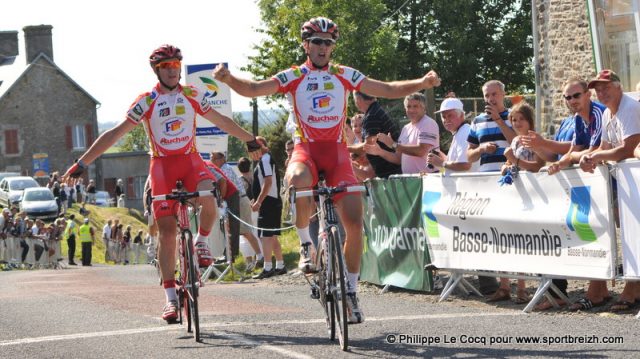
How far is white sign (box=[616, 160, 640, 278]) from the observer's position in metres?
10.0

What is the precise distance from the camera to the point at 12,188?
6969 cm

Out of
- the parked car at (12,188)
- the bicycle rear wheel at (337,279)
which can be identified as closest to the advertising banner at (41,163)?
the parked car at (12,188)

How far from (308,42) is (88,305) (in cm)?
484

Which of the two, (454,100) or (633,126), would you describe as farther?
(454,100)

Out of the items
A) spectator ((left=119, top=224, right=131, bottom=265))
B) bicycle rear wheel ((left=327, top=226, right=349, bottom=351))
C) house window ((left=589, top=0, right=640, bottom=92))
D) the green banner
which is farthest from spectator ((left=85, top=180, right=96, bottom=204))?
bicycle rear wheel ((left=327, top=226, right=349, bottom=351))

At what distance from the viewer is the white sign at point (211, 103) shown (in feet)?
66.1

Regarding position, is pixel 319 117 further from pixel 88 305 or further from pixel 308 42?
pixel 88 305

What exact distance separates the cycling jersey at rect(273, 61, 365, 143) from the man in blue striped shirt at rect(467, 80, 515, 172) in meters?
2.89

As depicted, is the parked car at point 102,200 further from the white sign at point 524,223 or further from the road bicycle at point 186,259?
the road bicycle at point 186,259

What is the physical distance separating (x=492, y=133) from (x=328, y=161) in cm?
319

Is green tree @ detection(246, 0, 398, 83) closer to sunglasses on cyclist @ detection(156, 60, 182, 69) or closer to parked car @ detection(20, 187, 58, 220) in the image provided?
parked car @ detection(20, 187, 58, 220)

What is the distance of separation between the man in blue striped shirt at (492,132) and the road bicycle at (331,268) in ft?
10.2

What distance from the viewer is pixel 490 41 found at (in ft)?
181

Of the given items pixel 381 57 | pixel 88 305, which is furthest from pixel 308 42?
pixel 381 57
